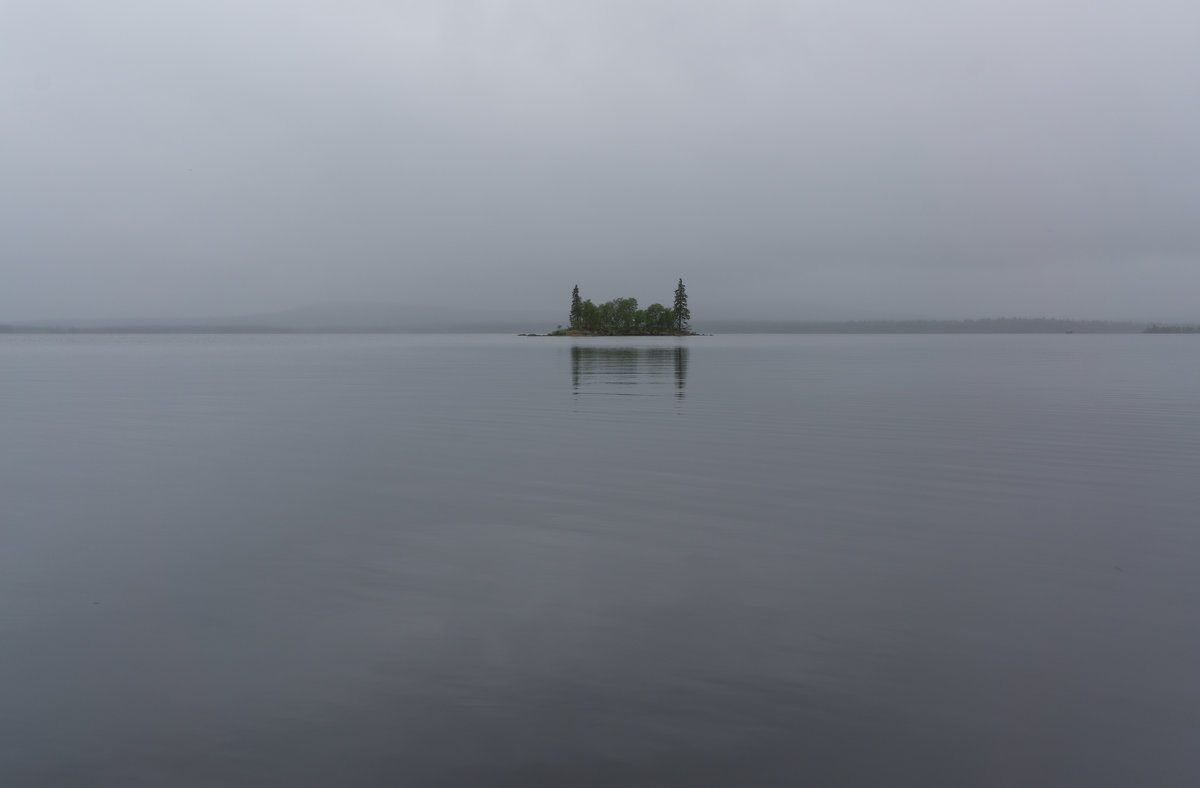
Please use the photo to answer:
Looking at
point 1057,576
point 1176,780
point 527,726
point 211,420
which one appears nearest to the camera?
point 1176,780

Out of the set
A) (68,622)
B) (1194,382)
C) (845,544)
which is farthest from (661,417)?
(1194,382)

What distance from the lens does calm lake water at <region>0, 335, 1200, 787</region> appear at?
298 inches

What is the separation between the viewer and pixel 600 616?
35.8 ft

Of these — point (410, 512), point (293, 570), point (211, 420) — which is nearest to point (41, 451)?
point (211, 420)

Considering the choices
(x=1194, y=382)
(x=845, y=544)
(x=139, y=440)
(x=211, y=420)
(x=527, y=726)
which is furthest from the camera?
(x=1194, y=382)

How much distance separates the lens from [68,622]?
10766mm

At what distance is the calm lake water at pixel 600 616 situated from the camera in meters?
7.57

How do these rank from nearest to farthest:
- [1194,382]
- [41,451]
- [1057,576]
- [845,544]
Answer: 1. [1057,576]
2. [845,544]
3. [41,451]
4. [1194,382]

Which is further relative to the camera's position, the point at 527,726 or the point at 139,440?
the point at 139,440

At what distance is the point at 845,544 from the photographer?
47.4ft

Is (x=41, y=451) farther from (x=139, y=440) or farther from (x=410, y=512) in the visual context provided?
(x=410, y=512)

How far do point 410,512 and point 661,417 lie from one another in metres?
19.0

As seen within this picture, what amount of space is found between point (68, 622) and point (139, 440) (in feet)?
64.8

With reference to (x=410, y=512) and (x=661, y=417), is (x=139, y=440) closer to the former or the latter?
(x=410, y=512)
